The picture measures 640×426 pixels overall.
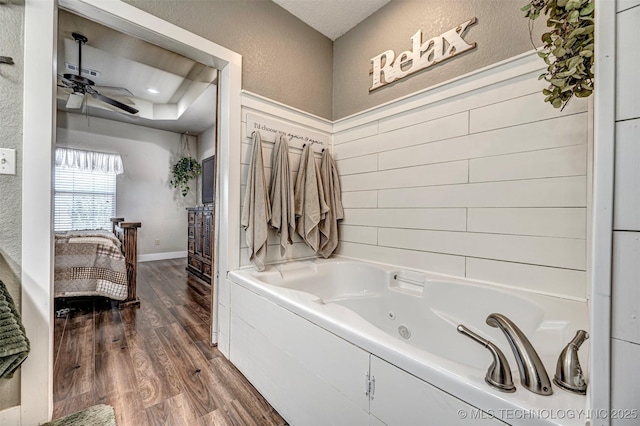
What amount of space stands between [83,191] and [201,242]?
235 cm

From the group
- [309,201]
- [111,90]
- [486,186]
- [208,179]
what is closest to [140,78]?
[111,90]

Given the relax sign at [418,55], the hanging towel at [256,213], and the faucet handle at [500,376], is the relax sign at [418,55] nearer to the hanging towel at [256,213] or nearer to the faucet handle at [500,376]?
the hanging towel at [256,213]

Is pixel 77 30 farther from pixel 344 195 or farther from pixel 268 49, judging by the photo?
pixel 344 195

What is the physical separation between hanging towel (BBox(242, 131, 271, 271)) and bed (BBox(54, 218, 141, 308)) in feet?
5.53

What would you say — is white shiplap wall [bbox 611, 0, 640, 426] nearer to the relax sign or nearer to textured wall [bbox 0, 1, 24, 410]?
the relax sign

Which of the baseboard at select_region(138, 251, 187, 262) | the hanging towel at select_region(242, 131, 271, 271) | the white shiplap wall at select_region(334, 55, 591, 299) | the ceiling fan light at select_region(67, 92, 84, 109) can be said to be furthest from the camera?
the baseboard at select_region(138, 251, 187, 262)

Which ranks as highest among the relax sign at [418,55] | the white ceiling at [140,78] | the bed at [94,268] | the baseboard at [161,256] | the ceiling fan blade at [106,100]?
the white ceiling at [140,78]

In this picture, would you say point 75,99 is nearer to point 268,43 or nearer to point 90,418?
point 268,43

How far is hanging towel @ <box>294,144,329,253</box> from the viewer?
200 cm

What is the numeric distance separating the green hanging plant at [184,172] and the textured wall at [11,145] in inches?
164

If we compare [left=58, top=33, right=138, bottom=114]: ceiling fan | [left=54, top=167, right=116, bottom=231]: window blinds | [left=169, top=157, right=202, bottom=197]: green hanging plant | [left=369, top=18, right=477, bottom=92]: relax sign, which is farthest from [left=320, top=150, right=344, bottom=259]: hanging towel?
[left=54, top=167, right=116, bottom=231]: window blinds

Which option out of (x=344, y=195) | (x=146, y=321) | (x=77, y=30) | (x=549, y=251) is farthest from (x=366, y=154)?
(x=77, y=30)

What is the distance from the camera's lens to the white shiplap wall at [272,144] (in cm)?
184

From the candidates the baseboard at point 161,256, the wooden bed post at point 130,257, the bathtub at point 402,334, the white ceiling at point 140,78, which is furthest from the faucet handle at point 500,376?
the baseboard at point 161,256
